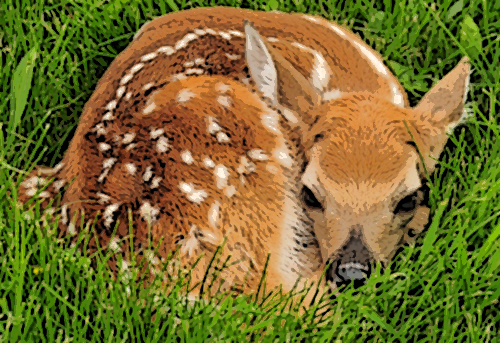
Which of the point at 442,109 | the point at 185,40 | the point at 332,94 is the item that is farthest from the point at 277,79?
the point at 442,109

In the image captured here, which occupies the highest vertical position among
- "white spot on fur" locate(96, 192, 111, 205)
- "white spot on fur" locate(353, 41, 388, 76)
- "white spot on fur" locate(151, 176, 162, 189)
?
"white spot on fur" locate(353, 41, 388, 76)

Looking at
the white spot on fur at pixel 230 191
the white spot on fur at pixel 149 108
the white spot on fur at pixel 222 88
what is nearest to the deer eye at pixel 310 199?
the white spot on fur at pixel 230 191

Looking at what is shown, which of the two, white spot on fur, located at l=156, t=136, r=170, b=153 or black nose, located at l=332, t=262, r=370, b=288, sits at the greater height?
white spot on fur, located at l=156, t=136, r=170, b=153

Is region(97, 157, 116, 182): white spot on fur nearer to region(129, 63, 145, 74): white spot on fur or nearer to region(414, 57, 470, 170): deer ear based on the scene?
region(129, 63, 145, 74): white spot on fur

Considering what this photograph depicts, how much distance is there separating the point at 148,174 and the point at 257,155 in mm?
416

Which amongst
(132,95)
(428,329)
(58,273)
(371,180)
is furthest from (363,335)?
(132,95)

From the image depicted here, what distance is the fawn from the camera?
3064 mm

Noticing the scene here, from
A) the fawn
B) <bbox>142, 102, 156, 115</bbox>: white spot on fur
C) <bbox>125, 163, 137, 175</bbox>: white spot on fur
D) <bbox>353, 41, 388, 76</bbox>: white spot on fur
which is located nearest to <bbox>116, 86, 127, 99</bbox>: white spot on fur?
the fawn

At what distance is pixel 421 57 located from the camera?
4160mm

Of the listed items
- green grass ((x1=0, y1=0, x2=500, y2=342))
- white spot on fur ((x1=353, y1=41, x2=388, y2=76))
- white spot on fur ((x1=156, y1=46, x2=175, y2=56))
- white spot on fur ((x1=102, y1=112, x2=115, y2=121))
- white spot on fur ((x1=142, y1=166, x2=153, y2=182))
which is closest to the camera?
green grass ((x1=0, y1=0, x2=500, y2=342))

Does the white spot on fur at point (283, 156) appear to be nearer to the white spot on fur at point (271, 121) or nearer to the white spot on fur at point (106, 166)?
the white spot on fur at point (271, 121)

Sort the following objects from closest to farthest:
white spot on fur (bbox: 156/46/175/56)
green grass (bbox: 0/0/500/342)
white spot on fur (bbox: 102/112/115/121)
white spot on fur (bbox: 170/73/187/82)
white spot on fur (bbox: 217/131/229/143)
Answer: green grass (bbox: 0/0/500/342), white spot on fur (bbox: 217/131/229/143), white spot on fur (bbox: 102/112/115/121), white spot on fur (bbox: 170/73/187/82), white spot on fur (bbox: 156/46/175/56)

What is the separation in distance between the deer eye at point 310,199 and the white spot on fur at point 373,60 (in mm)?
794

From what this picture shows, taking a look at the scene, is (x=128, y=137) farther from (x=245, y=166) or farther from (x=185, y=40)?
(x=185, y=40)
